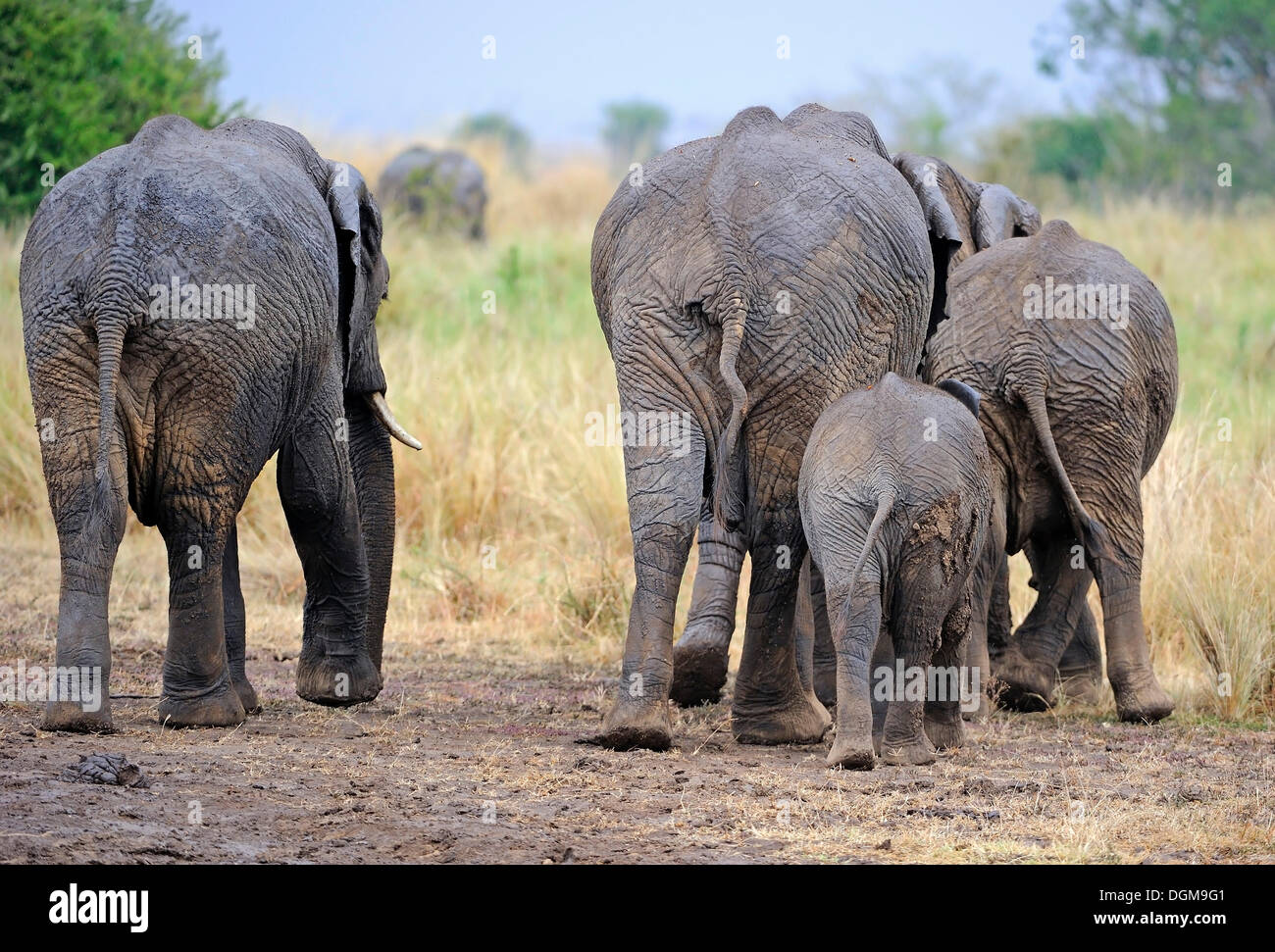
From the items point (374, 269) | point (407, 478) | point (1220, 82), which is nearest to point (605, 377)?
point (407, 478)

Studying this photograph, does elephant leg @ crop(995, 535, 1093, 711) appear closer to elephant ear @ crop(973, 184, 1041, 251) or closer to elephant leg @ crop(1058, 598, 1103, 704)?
elephant leg @ crop(1058, 598, 1103, 704)

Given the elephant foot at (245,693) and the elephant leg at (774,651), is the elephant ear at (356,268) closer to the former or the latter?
the elephant foot at (245,693)

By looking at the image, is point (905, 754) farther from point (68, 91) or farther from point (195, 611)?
point (68, 91)

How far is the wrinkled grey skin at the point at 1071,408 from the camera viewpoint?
7551 mm

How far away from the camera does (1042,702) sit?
821 cm

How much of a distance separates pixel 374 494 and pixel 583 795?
2512mm

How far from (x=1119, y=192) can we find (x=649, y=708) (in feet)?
69.6

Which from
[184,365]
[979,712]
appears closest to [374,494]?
[184,365]

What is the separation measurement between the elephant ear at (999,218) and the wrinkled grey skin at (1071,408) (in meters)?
0.65

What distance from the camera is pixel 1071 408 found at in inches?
298

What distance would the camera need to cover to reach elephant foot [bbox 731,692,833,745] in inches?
265

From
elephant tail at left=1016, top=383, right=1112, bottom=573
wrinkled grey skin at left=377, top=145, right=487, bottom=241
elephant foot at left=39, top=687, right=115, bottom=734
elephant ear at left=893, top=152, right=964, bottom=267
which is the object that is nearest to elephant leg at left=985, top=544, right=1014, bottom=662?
elephant tail at left=1016, top=383, right=1112, bottom=573

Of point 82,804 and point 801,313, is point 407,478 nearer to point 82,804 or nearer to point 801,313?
point 801,313

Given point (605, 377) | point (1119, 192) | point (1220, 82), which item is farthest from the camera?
point (1220, 82)
